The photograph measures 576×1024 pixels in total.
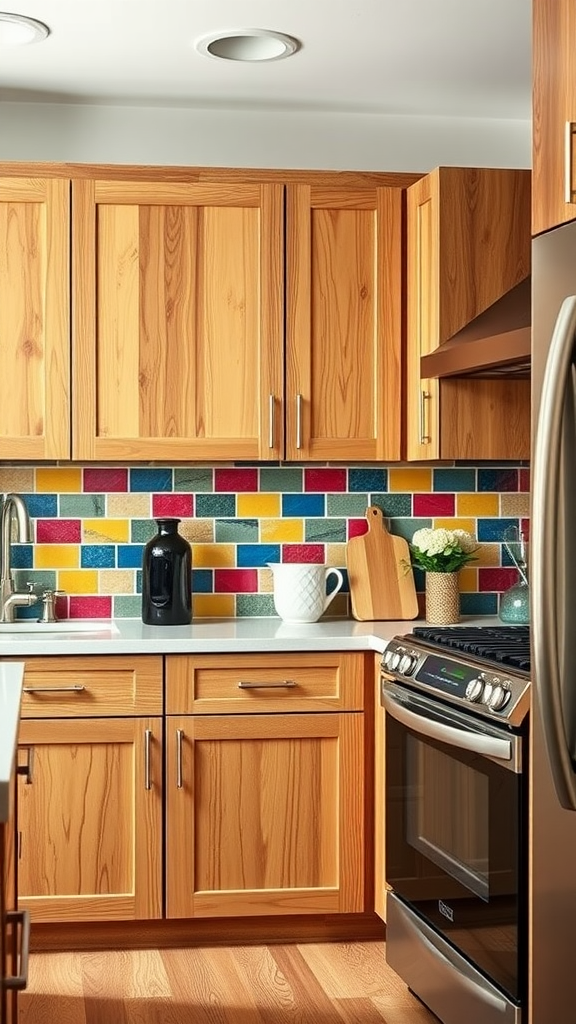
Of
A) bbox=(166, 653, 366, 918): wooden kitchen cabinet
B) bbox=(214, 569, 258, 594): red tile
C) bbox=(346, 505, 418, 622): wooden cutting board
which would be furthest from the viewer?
bbox=(214, 569, 258, 594): red tile

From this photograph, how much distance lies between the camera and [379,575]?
4.03 m

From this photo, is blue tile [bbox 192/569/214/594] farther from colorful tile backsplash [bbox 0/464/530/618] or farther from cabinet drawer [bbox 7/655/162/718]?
cabinet drawer [bbox 7/655/162/718]

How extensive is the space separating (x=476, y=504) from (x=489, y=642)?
130cm

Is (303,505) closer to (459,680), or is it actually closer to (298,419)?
(298,419)

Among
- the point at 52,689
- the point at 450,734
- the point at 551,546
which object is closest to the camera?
the point at 551,546

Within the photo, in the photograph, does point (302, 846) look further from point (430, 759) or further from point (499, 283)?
point (499, 283)

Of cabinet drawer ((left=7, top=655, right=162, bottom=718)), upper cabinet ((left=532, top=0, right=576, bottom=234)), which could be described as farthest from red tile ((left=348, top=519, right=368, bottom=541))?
upper cabinet ((left=532, top=0, right=576, bottom=234))

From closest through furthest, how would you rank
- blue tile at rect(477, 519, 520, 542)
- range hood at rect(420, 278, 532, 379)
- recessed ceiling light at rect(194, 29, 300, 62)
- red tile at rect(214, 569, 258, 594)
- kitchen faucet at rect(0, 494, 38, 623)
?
1. range hood at rect(420, 278, 532, 379)
2. recessed ceiling light at rect(194, 29, 300, 62)
3. kitchen faucet at rect(0, 494, 38, 623)
4. red tile at rect(214, 569, 258, 594)
5. blue tile at rect(477, 519, 520, 542)

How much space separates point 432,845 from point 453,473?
152cm

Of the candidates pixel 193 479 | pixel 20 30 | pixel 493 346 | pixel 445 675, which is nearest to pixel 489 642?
pixel 445 675

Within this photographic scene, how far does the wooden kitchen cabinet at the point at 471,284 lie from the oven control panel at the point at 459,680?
0.73 m

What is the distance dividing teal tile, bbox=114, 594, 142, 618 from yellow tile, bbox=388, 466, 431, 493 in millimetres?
894

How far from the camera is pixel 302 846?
355 centimetres

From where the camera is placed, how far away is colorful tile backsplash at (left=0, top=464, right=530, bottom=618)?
4035 millimetres
